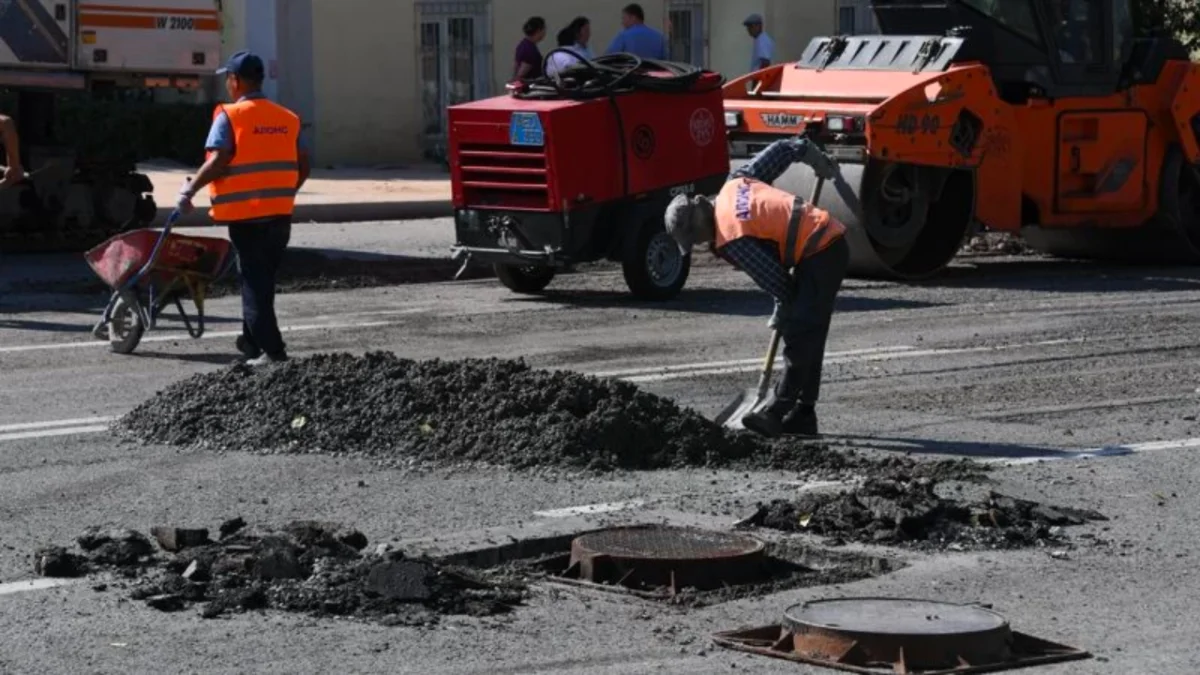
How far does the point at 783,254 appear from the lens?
10719 millimetres

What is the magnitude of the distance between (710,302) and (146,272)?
4512 millimetres

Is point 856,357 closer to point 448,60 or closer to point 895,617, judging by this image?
point 895,617

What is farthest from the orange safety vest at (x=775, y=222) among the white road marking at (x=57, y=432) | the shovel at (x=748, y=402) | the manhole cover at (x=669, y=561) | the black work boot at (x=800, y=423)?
the white road marking at (x=57, y=432)

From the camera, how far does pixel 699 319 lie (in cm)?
1558

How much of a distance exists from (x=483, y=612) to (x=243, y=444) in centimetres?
342

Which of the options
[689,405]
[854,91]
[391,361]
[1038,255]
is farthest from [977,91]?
[391,361]

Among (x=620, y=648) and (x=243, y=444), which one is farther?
(x=243, y=444)

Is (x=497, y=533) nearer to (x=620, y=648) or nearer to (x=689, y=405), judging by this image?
(x=620, y=648)

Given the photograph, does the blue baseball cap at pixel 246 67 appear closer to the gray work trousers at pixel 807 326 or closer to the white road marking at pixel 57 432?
the white road marking at pixel 57 432

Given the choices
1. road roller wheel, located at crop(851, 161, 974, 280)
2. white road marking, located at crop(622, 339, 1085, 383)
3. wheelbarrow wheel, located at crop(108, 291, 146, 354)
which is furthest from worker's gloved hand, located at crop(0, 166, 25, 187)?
road roller wheel, located at crop(851, 161, 974, 280)

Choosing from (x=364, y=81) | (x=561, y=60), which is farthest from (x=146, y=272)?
(x=364, y=81)

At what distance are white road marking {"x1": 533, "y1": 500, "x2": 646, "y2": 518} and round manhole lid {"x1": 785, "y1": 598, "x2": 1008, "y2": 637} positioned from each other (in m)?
1.83

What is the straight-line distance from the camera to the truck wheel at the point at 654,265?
16.4 m

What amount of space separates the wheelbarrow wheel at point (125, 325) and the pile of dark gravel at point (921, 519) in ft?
20.3
